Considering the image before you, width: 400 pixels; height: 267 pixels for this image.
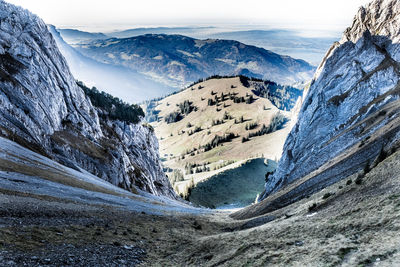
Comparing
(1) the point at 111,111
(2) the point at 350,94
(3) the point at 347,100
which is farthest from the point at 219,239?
(1) the point at 111,111

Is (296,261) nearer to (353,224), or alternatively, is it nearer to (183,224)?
(353,224)

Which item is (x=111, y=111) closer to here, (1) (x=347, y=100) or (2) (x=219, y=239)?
(1) (x=347, y=100)

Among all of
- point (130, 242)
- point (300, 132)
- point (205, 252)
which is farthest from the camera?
point (300, 132)

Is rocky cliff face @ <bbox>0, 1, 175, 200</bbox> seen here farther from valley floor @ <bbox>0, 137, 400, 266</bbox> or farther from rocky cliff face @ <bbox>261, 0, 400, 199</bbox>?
rocky cliff face @ <bbox>261, 0, 400, 199</bbox>

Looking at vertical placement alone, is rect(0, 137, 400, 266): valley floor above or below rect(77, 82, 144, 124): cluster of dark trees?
above

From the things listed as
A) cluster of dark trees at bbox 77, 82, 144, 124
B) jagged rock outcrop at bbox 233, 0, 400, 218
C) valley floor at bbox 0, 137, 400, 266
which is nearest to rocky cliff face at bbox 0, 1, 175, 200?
cluster of dark trees at bbox 77, 82, 144, 124

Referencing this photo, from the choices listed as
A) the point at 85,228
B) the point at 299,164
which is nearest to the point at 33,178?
the point at 85,228

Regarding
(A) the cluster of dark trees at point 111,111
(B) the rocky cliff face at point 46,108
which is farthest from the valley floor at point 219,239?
(A) the cluster of dark trees at point 111,111
